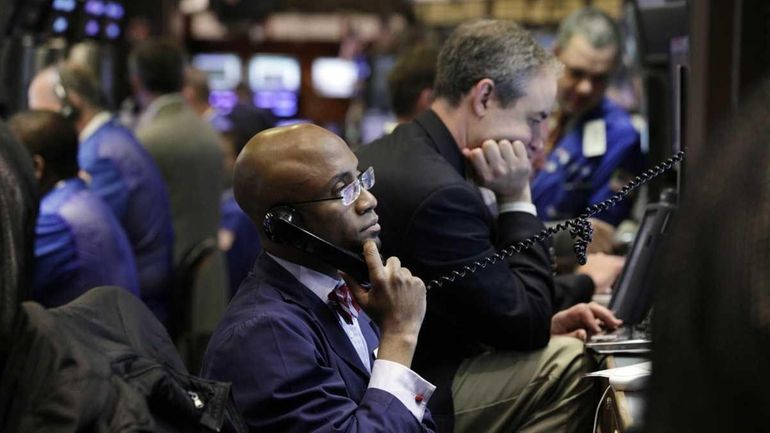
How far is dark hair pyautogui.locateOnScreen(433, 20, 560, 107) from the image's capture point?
335 cm

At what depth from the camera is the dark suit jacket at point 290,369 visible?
91.0 inches

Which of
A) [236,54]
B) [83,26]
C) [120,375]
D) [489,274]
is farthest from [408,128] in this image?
[236,54]

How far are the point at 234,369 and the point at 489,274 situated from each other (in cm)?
87

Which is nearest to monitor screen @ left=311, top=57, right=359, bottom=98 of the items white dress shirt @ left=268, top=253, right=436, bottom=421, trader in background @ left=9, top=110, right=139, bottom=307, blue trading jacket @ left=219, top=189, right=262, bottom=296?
blue trading jacket @ left=219, top=189, right=262, bottom=296

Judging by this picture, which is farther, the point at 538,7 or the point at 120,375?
the point at 538,7

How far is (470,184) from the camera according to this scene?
3180mm

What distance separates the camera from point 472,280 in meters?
3.04

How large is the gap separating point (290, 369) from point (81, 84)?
405 cm

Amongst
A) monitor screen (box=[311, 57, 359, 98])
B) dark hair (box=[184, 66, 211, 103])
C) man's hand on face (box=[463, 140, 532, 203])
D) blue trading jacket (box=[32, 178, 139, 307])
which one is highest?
man's hand on face (box=[463, 140, 532, 203])

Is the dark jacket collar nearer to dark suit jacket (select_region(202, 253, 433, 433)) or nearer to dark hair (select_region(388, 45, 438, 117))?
dark suit jacket (select_region(202, 253, 433, 433))

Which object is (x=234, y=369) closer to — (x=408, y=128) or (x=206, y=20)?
(x=408, y=128)

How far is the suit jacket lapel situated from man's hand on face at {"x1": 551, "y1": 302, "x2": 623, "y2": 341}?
0.86 m

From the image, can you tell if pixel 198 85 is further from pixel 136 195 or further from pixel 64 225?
pixel 64 225

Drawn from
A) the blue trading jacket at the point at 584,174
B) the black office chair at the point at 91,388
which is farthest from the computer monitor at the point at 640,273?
the blue trading jacket at the point at 584,174
